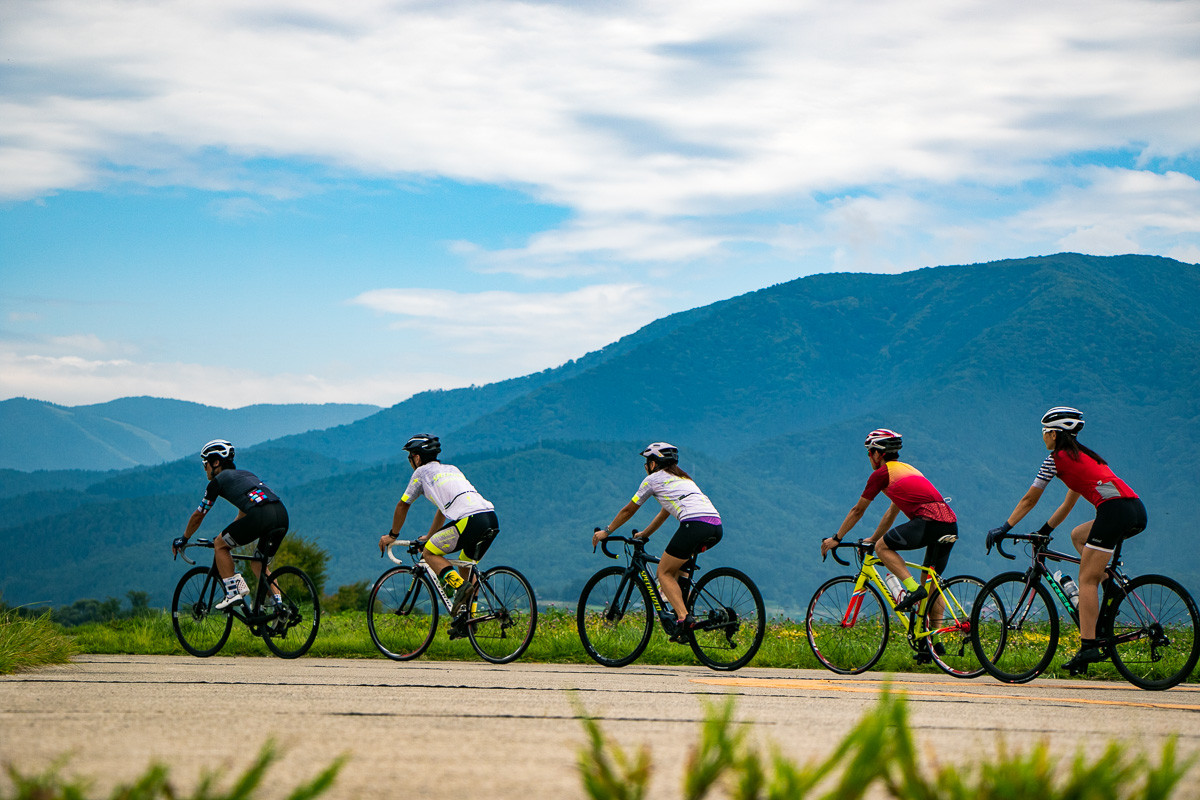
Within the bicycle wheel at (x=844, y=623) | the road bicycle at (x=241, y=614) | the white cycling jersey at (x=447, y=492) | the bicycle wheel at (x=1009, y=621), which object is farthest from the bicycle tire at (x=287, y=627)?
the bicycle wheel at (x=1009, y=621)

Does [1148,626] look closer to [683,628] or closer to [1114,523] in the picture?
A: [1114,523]

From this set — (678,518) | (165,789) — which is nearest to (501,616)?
(678,518)

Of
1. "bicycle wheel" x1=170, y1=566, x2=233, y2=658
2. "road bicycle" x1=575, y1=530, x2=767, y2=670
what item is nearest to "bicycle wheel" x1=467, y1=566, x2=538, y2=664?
"road bicycle" x1=575, y1=530, x2=767, y2=670

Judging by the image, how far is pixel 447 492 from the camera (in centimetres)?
1037

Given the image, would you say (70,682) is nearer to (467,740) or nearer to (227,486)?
(227,486)

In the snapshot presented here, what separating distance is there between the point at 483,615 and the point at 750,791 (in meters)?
7.09

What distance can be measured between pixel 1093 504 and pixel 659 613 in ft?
12.3

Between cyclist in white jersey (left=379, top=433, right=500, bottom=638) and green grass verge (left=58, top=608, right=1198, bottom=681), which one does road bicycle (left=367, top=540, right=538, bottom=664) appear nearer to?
cyclist in white jersey (left=379, top=433, right=500, bottom=638)

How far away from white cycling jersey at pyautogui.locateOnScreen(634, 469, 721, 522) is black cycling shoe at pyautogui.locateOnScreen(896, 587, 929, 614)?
176 cm

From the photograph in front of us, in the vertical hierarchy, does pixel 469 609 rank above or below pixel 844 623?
below

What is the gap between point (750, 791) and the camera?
341cm

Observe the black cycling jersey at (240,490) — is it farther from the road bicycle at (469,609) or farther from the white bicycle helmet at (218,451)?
the road bicycle at (469,609)

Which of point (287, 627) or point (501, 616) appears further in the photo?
point (287, 627)

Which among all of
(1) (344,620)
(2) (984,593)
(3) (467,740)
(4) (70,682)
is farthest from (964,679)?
(1) (344,620)
